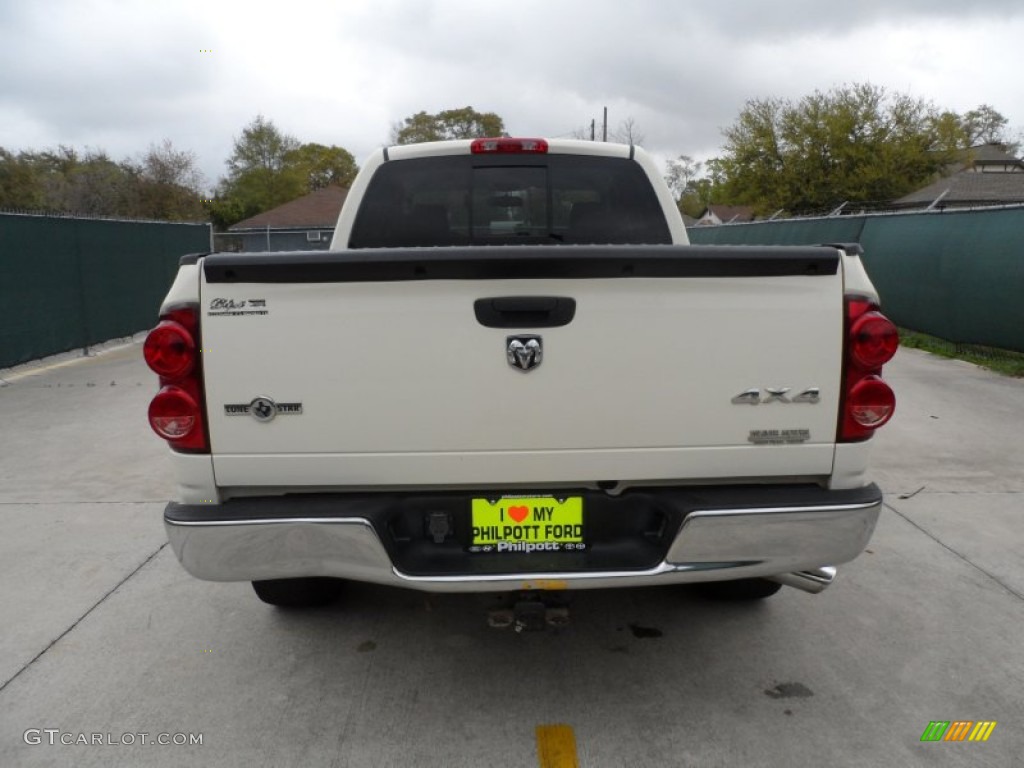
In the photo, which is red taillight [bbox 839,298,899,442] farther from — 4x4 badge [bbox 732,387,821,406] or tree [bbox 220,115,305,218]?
tree [bbox 220,115,305,218]

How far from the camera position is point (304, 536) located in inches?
98.0

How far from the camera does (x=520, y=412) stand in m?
2.51

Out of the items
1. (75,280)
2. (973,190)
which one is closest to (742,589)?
(75,280)

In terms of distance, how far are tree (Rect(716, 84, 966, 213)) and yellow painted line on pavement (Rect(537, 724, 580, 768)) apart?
48.9m

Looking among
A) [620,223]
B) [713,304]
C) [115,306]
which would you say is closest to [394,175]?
[620,223]

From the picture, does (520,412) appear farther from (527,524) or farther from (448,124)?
(448,124)

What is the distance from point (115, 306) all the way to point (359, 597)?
1102 centimetres

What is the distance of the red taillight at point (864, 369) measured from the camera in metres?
2.50

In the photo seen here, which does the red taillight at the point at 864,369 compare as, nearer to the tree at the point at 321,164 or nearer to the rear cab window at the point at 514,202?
the rear cab window at the point at 514,202

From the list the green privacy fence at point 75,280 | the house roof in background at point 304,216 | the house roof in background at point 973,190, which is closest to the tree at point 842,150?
the house roof in background at point 973,190

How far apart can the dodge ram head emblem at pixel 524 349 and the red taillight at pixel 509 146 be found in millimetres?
1945

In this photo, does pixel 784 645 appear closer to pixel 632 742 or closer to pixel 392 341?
pixel 632 742

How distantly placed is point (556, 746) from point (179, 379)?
69.1 inches

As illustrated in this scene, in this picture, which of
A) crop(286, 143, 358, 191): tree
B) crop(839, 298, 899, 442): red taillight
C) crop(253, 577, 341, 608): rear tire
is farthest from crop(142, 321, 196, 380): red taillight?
crop(286, 143, 358, 191): tree
